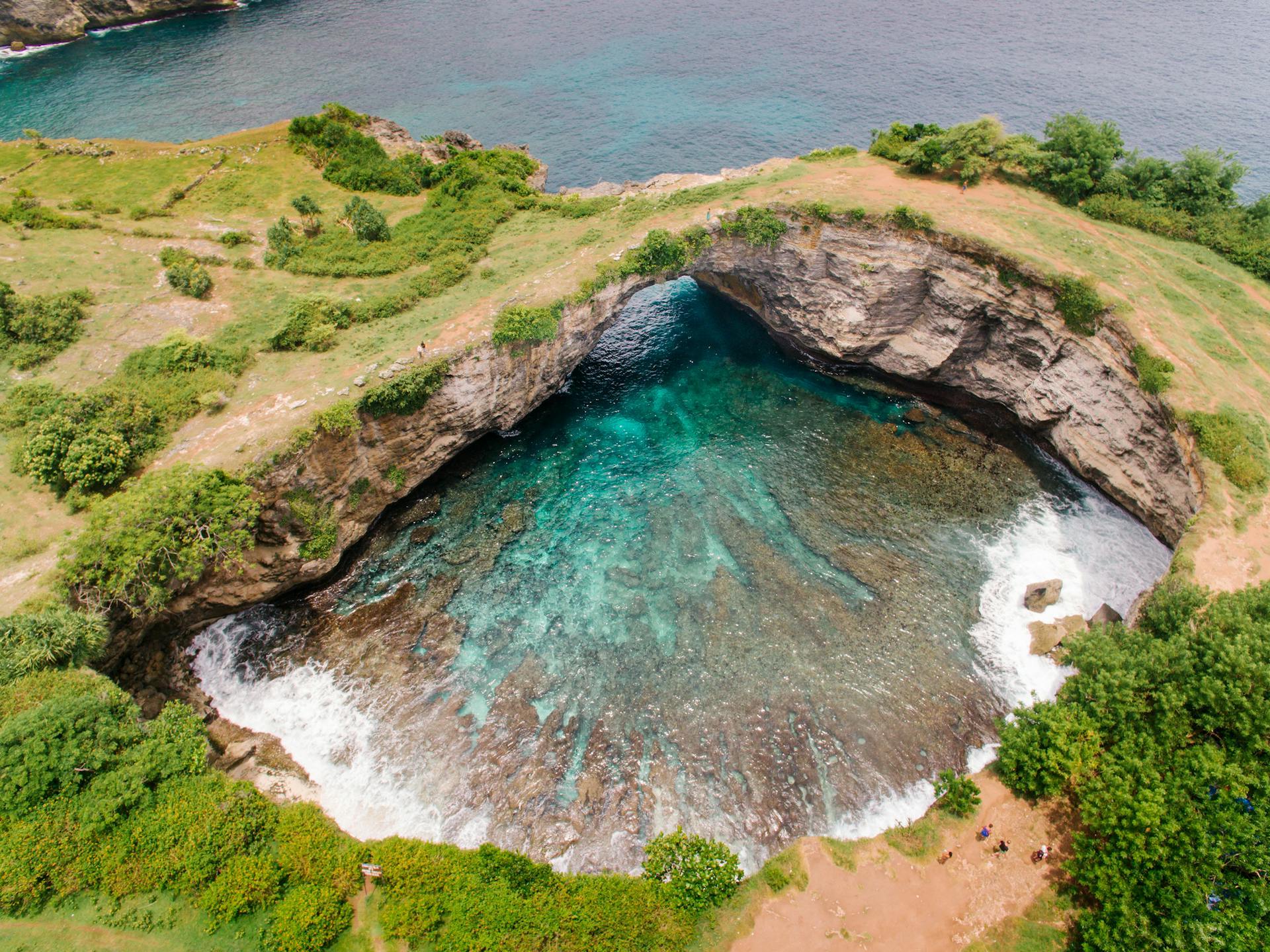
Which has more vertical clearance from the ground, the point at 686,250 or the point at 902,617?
the point at 686,250

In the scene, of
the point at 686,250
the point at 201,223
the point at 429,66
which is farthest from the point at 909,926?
the point at 429,66

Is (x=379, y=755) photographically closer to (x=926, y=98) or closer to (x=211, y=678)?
(x=211, y=678)

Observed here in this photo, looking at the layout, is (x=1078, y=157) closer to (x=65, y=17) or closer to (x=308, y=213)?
(x=308, y=213)

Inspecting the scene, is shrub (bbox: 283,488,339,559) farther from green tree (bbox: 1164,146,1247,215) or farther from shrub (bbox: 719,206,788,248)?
green tree (bbox: 1164,146,1247,215)

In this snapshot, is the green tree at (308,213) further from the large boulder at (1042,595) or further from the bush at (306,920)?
the large boulder at (1042,595)

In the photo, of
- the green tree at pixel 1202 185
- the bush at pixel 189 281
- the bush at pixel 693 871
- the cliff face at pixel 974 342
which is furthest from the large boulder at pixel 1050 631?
the bush at pixel 189 281

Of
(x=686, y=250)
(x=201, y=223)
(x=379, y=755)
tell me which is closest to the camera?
(x=379, y=755)

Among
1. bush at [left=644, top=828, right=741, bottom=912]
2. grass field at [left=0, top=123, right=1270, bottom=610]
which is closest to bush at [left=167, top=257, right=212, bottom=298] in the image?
grass field at [left=0, top=123, right=1270, bottom=610]
